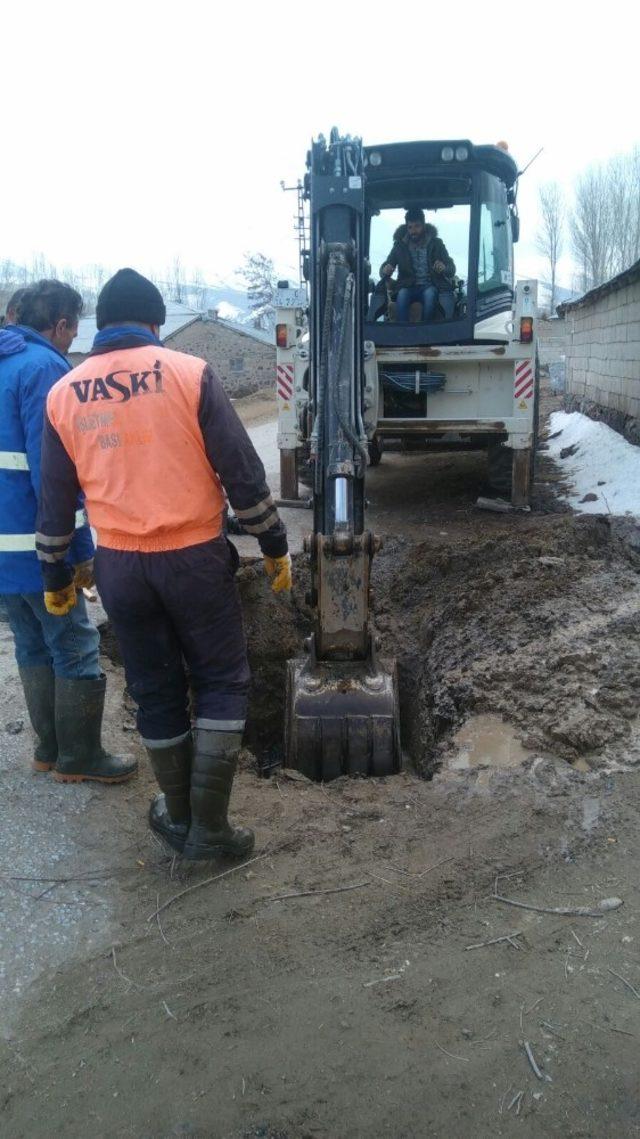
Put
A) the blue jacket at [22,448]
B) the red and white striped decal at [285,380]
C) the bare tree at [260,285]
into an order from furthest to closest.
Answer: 1. the bare tree at [260,285]
2. the red and white striped decal at [285,380]
3. the blue jacket at [22,448]

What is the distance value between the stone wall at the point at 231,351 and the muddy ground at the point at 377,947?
30.4 m

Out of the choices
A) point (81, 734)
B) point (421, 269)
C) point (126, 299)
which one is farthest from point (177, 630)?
point (421, 269)

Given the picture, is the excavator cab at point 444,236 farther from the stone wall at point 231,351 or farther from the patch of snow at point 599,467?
the stone wall at point 231,351

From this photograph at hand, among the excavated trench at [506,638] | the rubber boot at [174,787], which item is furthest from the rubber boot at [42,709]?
the excavated trench at [506,638]

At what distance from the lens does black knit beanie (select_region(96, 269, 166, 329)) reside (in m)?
2.71

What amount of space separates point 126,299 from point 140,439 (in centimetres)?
49

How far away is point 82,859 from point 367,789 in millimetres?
1159

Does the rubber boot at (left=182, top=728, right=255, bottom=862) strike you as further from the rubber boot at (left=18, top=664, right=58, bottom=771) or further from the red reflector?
the red reflector

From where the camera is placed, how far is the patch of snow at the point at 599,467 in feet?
25.7

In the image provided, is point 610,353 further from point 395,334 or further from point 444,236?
point 395,334

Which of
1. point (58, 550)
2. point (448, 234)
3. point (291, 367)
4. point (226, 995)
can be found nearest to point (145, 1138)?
point (226, 995)

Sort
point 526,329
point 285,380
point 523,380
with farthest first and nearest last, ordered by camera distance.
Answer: point 285,380 < point 523,380 < point 526,329

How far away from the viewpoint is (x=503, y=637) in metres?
→ 4.76

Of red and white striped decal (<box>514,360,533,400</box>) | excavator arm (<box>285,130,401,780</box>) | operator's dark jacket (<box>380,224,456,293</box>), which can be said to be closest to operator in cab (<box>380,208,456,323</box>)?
operator's dark jacket (<box>380,224,456,293</box>)
